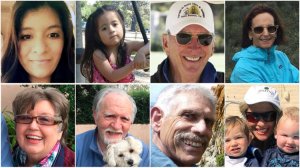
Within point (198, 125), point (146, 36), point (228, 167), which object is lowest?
point (228, 167)

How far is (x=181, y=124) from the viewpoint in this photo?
4.95 meters

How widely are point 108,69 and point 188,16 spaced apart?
2.59 ft

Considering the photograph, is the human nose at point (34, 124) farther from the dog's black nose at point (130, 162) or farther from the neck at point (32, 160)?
the dog's black nose at point (130, 162)

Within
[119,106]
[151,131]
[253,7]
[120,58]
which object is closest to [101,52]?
[120,58]

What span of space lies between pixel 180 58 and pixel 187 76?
0.54 ft

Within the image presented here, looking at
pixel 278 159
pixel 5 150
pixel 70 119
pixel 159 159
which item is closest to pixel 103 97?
pixel 70 119

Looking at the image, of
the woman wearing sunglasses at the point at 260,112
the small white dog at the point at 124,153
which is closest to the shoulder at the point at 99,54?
the small white dog at the point at 124,153

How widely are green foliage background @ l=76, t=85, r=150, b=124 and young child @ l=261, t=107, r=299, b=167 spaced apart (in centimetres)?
108

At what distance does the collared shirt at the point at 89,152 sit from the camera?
503 cm

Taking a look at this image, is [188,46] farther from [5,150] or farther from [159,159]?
[5,150]

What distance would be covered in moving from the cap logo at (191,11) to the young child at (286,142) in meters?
1.06

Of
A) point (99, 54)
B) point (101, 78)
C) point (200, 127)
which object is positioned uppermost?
point (99, 54)

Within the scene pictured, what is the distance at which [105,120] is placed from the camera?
4.99 meters

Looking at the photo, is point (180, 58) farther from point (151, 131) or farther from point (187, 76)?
point (151, 131)
